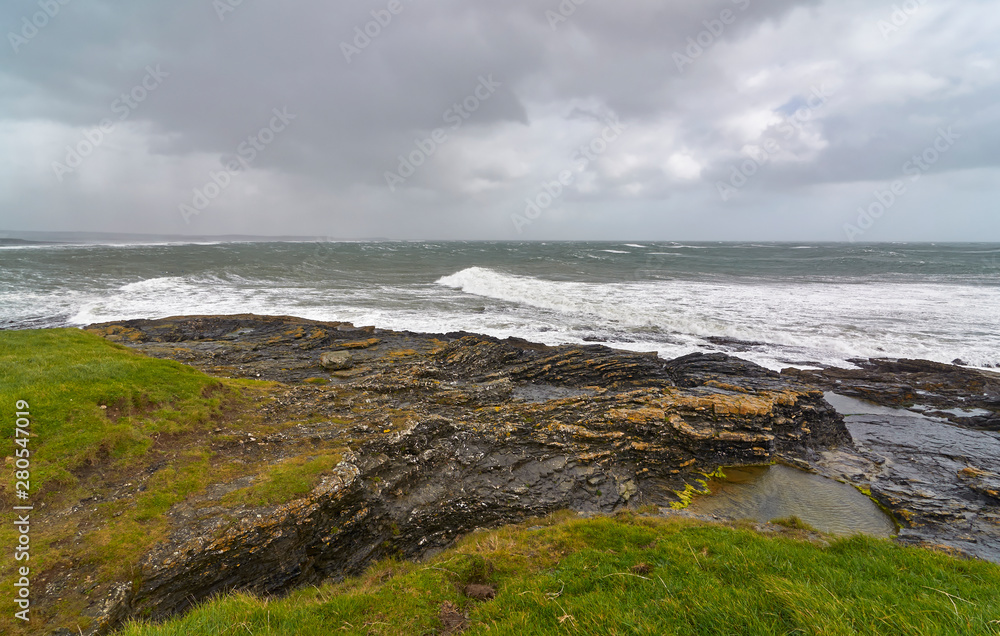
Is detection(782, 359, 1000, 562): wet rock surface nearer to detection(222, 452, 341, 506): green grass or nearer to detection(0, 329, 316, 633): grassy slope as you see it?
detection(222, 452, 341, 506): green grass

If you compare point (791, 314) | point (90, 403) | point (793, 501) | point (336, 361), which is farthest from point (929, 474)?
point (791, 314)

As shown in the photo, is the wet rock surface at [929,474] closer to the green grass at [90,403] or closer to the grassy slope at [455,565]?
the grassy slope at [455,565]

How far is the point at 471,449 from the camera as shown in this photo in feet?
35.6

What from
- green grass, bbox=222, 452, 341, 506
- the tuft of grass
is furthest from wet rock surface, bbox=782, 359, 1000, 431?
green grass, bbox=222, 452, 341, 506

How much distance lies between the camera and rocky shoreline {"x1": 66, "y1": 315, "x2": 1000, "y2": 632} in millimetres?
7051

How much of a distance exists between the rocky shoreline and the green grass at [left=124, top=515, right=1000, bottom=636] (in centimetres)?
117

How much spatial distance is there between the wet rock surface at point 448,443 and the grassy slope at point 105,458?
528 millimetres

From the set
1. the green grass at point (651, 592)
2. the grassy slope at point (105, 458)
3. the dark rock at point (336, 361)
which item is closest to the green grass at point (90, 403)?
the grassy slope at point (105, 458)

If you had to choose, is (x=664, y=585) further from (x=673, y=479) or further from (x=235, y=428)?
(x=235, y=428)

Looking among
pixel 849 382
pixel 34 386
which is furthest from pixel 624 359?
pixel 34 386

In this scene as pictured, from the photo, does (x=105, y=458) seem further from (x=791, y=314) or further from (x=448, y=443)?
(x=791, y=314)

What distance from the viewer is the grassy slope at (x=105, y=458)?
6.00 meters

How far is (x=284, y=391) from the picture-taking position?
12680 millimetres

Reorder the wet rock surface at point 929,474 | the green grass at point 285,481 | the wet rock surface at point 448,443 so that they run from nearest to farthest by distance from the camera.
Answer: the wet rock surface at point 448,443 < the green grass at point 285,481 < the wet rock surface at point 929,474
